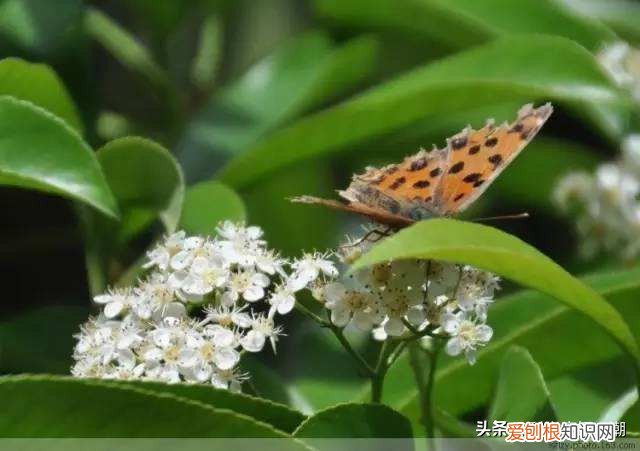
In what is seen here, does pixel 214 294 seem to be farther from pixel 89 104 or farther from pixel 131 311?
pixel 89 104

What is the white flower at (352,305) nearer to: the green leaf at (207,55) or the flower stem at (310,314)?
the flower stem at (310,314)

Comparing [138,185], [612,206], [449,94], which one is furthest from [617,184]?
[138,185]

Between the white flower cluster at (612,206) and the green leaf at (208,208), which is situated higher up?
the white flower cluster at (612,206)

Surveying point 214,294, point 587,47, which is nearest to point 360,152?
point 587,47

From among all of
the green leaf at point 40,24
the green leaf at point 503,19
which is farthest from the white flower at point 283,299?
the green leaf at point 503,19

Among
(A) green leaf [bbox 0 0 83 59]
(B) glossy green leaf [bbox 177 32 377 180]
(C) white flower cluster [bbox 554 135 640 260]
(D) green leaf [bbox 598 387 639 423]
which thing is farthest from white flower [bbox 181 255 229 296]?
(C) white flower cluster [bbox 554 135 640 260]

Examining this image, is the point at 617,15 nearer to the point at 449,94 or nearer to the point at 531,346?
the point at 449,94
